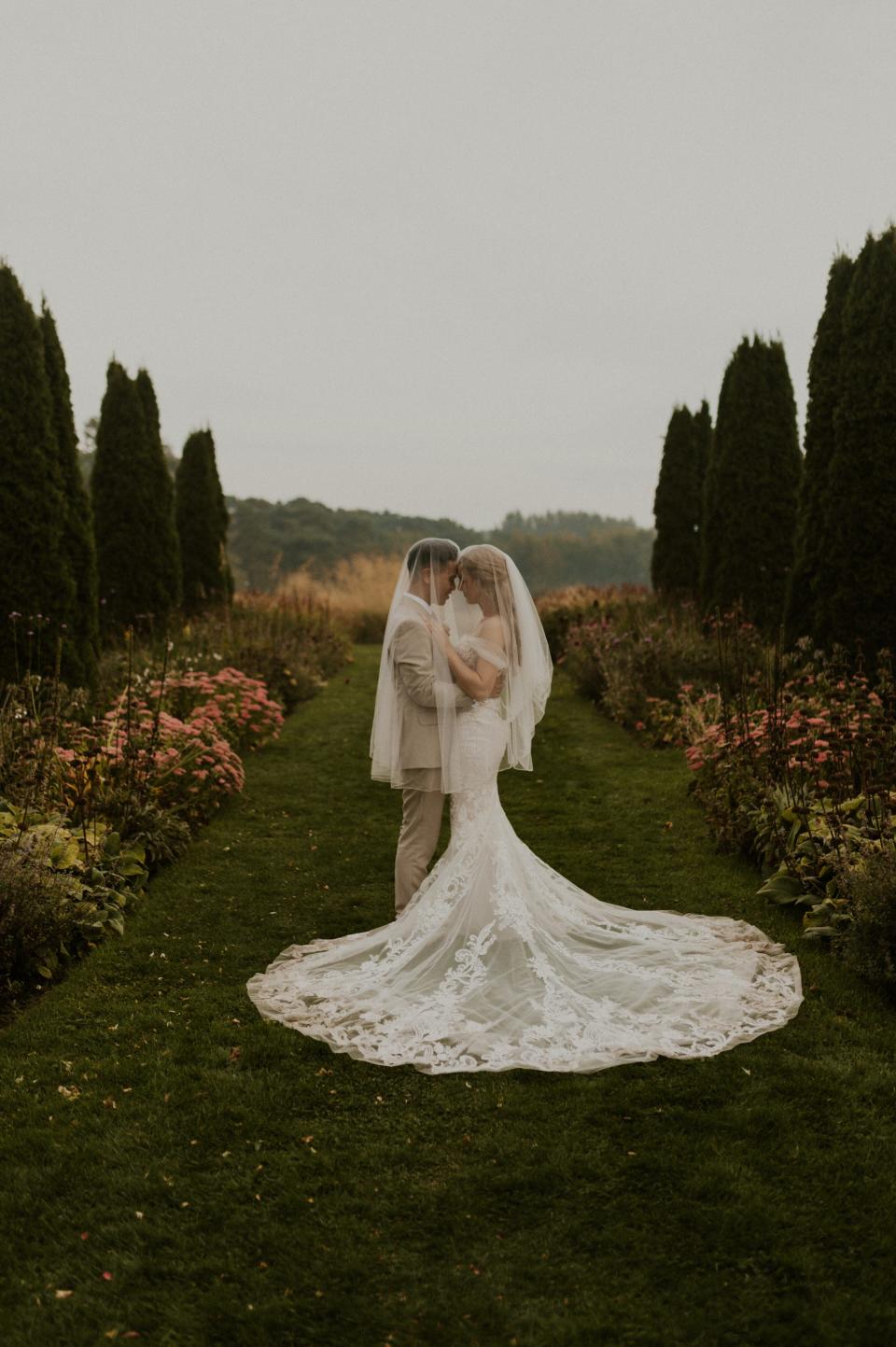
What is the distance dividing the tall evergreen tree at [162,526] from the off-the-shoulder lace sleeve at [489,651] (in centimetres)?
998

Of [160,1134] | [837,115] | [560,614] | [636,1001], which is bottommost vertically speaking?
[160,1134]

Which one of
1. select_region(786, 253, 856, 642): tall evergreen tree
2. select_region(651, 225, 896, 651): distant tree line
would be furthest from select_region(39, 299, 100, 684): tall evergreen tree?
select_region(786, 253, 856, 642): tall evergreen tree

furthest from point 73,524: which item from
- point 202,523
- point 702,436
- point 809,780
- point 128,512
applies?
point 702,436

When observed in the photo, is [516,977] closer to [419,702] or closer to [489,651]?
[419,702]

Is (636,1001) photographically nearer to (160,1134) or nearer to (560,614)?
(160,1134)

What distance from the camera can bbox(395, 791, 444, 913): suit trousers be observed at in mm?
4719

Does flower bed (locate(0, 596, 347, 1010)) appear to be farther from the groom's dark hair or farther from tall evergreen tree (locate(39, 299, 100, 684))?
the groom's dark hair

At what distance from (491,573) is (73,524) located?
577cm

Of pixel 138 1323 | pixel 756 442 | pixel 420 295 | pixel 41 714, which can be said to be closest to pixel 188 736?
pixel 41 714

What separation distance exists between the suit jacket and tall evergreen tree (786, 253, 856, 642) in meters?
4.97

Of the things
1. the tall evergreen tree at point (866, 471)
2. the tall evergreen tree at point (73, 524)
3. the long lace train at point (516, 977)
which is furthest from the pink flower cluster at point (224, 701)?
the tall evergreen tree at point (866, 471)

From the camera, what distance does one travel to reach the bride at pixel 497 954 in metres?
3.45

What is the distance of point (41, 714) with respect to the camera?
22.8 feet

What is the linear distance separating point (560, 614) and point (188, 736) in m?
10.2
